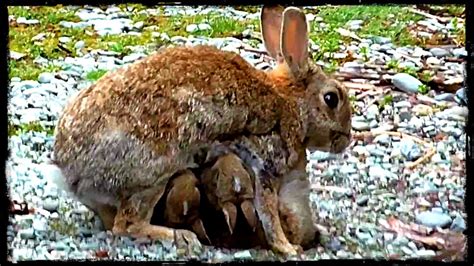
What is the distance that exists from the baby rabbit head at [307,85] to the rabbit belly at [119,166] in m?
0.22

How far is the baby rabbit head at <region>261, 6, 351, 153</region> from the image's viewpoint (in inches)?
77.3

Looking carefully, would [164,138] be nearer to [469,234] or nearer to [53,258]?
[53,258]

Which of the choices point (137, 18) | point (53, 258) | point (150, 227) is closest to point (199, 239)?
point (150, 227)

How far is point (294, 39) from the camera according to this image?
1957mm

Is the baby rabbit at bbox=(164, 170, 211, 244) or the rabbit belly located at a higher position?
the rabbit belly

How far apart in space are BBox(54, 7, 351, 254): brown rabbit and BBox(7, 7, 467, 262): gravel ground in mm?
36

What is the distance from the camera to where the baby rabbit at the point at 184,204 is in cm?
185

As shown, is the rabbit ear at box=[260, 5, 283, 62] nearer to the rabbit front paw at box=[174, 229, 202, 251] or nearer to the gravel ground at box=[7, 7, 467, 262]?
the gravel ground at box=[7, 7, 467, 262]

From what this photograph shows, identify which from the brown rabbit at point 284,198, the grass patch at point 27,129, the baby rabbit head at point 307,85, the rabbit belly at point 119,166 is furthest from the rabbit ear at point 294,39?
the grass patch at point 27,129

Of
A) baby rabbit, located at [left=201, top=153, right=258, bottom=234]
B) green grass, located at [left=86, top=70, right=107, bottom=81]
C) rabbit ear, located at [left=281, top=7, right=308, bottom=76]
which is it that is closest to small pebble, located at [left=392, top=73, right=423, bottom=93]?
rabbit ear, located at [left=281, top=7, right=308, bottom=76]

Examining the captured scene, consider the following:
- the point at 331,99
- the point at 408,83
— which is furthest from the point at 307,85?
the point at 408,83

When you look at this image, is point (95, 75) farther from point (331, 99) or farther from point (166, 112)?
point (331, 99)

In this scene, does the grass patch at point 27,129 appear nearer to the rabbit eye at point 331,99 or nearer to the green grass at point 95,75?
the green grass at point 95,75

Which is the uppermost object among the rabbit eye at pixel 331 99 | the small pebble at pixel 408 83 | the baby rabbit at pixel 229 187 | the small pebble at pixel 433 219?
the small pebble at pixel 408 83
